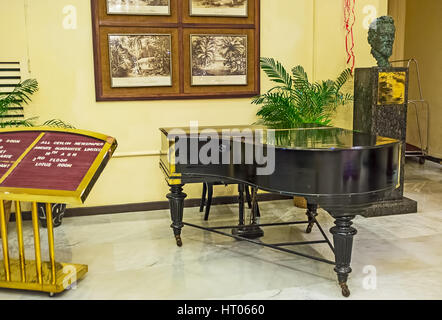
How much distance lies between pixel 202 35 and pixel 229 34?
292mm

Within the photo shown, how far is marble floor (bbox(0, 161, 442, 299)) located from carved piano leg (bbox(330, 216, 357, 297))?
0.10m

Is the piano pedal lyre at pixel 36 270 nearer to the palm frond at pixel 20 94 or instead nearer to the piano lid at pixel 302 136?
the piano lid at pixel 302 136

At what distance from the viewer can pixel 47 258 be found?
3750 mm

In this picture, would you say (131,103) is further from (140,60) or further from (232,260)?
(232,260)

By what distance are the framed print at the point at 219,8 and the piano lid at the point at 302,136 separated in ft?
5.00

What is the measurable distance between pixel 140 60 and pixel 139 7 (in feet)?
1.69

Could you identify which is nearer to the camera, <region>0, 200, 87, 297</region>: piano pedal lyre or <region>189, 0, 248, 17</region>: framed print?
<region>0, 200, 87, 297</region>: piano pedal lyre

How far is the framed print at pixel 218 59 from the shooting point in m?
4.98

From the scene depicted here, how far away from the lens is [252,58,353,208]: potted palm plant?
15.8 ft

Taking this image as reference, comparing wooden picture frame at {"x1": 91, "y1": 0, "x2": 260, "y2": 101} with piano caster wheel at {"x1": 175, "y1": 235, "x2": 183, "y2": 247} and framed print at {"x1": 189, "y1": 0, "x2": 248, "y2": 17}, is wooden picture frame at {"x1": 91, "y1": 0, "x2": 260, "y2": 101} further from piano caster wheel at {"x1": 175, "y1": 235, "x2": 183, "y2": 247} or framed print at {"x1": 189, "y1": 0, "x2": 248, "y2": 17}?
piano caster wheel at {"x1": 175, "y1": 235, "x2": 183, "y2": 247}

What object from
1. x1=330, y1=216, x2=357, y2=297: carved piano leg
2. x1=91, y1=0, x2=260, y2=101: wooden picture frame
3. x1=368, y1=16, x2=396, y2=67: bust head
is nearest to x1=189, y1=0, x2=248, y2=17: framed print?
x1=91, y1=0, x2=260, y2=101: wooden picture frame

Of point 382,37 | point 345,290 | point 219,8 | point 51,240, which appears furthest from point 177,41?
point 345,290

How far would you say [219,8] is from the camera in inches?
196
